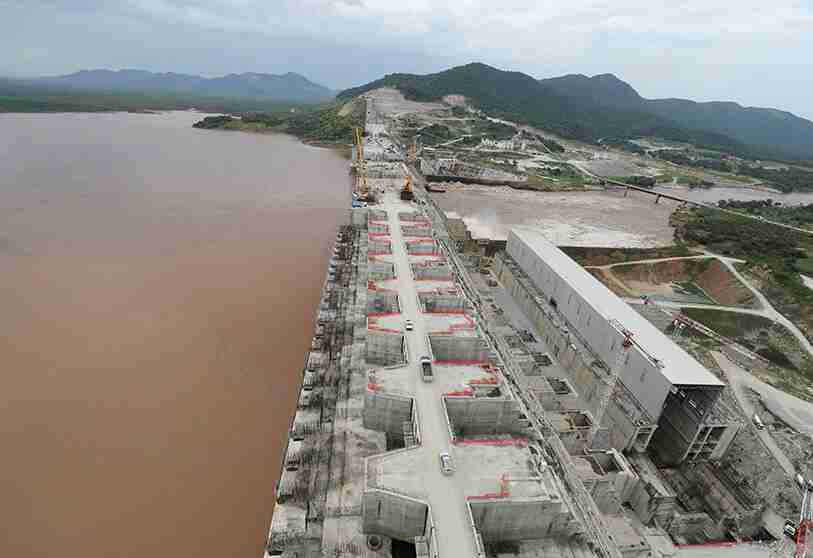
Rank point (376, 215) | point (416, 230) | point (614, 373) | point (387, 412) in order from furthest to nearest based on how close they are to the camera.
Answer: point (376, 215) → point (416, 230) → point (614, 373) → point (387, 412)

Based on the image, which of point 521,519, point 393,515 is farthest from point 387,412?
point 521,519

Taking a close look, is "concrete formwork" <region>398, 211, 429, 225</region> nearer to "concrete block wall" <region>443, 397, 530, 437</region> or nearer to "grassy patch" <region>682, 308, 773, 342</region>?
"grassy patch" <region>682, 308, 773, 342</region>

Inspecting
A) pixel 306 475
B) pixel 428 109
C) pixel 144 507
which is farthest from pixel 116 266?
pixel 428 109

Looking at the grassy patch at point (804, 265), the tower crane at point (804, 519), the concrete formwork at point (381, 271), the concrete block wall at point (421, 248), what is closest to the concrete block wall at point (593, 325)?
the tower crane at point (804, 519)

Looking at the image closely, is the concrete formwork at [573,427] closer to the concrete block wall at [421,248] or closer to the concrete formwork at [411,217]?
the concrete block wall at [421,248]

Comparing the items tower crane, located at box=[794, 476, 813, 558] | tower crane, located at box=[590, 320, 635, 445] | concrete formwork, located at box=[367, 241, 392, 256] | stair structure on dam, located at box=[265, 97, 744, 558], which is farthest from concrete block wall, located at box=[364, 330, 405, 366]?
tower crane, located at box=[794, 476, 813, 558]

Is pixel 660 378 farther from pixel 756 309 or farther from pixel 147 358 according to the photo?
pixel 147 358
